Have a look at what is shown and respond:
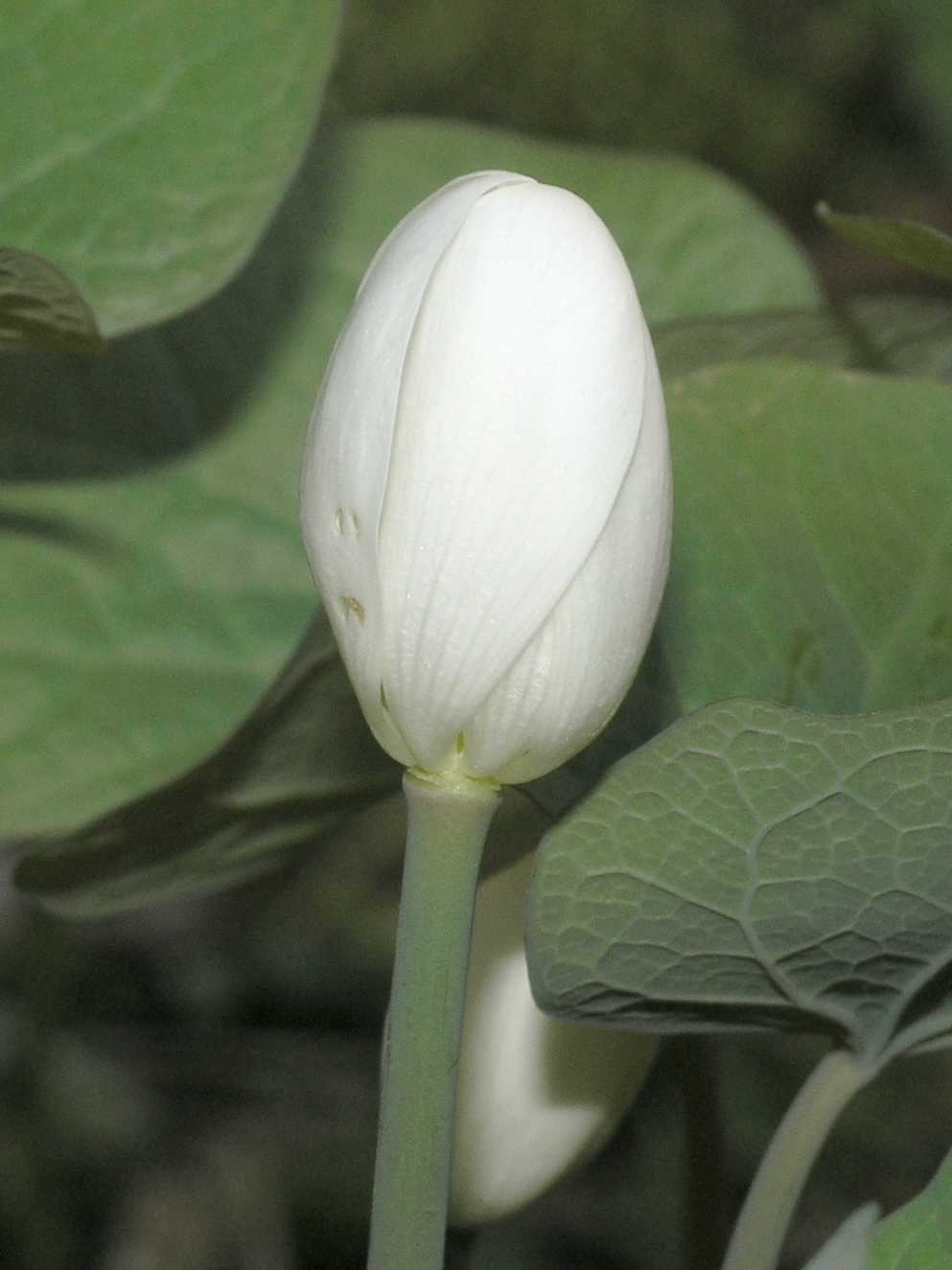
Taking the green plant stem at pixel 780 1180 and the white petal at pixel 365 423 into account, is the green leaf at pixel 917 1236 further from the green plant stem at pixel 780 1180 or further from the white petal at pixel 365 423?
the white petal at pixel 365 423

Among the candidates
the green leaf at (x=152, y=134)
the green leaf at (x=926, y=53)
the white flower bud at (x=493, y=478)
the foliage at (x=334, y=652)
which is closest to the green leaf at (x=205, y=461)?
the foliage at (x=334, y=652)

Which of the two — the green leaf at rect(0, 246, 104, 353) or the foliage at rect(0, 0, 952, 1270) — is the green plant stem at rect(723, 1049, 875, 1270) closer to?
the foliage at rect(0, 0, 952, 1270)

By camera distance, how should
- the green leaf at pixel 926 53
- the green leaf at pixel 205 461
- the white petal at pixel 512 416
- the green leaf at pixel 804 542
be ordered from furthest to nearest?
1. the green leaf at pixel 926 53
2. the green leaf at pixel 205 461
3. the green leaf at pixel 804 542
4. the white petal at pixel 512 416

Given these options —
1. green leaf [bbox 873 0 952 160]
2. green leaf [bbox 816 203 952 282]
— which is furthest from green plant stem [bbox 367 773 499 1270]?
green leaf [bbox 873 0 952 160]

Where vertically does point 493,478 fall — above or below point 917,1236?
above

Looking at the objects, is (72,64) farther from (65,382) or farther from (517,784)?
(517,784)

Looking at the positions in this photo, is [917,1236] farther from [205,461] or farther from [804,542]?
[205,461]

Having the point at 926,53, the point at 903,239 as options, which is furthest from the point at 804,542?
the point at 926,53
